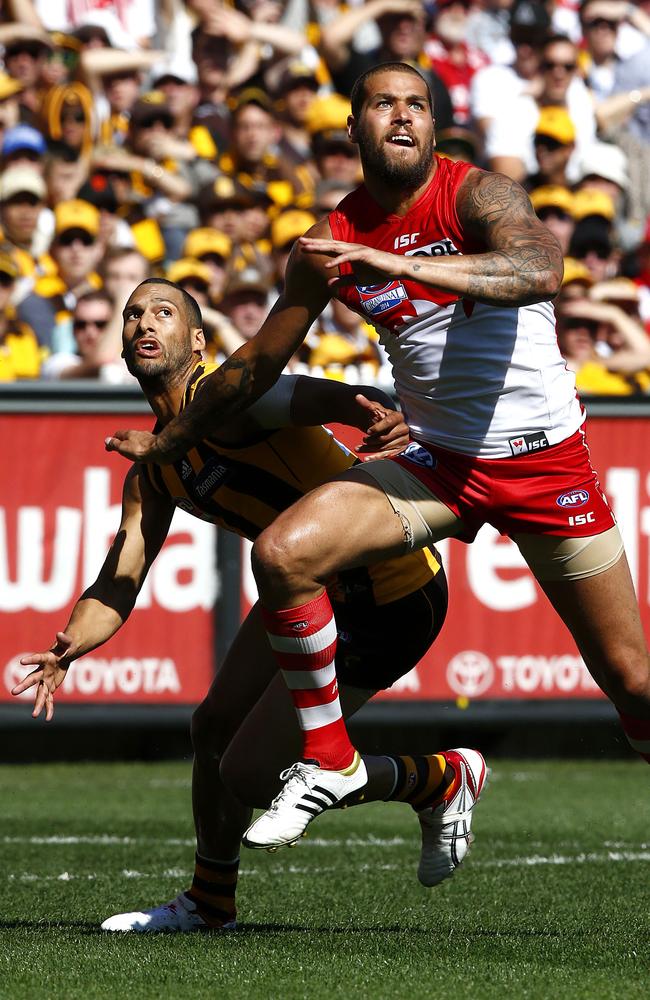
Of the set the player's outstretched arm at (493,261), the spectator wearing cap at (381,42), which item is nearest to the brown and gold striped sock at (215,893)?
the player's outstretched arm at (493,261)

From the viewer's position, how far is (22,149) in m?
11.9

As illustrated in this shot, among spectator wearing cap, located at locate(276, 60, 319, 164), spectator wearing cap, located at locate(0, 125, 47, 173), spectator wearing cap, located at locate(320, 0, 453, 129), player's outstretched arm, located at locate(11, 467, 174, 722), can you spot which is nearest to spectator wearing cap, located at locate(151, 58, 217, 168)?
spectator wearing cap, located at locate(276, 60, 319, 164)

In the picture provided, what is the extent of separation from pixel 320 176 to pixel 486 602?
13.0ft

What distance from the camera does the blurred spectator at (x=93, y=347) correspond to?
1033cm

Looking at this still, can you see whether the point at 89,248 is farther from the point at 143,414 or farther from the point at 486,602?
the point at 486,602

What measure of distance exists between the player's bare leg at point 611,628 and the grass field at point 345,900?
0.79 meters

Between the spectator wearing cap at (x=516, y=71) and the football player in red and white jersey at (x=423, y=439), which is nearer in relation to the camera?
the football player in red and white jersey at (x=423, y=439)

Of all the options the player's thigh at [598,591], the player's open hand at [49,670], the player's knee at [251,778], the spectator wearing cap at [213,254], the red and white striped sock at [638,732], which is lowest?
the player's knee at [251,778]

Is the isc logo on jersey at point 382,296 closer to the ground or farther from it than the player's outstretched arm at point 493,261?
closer to the ground

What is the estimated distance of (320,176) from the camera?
1241 centimetres

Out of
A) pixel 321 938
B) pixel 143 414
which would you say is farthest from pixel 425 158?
pixel 143 414

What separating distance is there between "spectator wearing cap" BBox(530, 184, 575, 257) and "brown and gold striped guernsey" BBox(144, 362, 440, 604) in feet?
22.4

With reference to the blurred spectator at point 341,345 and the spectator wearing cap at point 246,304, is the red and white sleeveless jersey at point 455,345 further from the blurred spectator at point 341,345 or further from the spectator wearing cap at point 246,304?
the spectator wearing cap at point 246,304

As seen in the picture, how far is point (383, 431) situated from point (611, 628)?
0.94 metres
